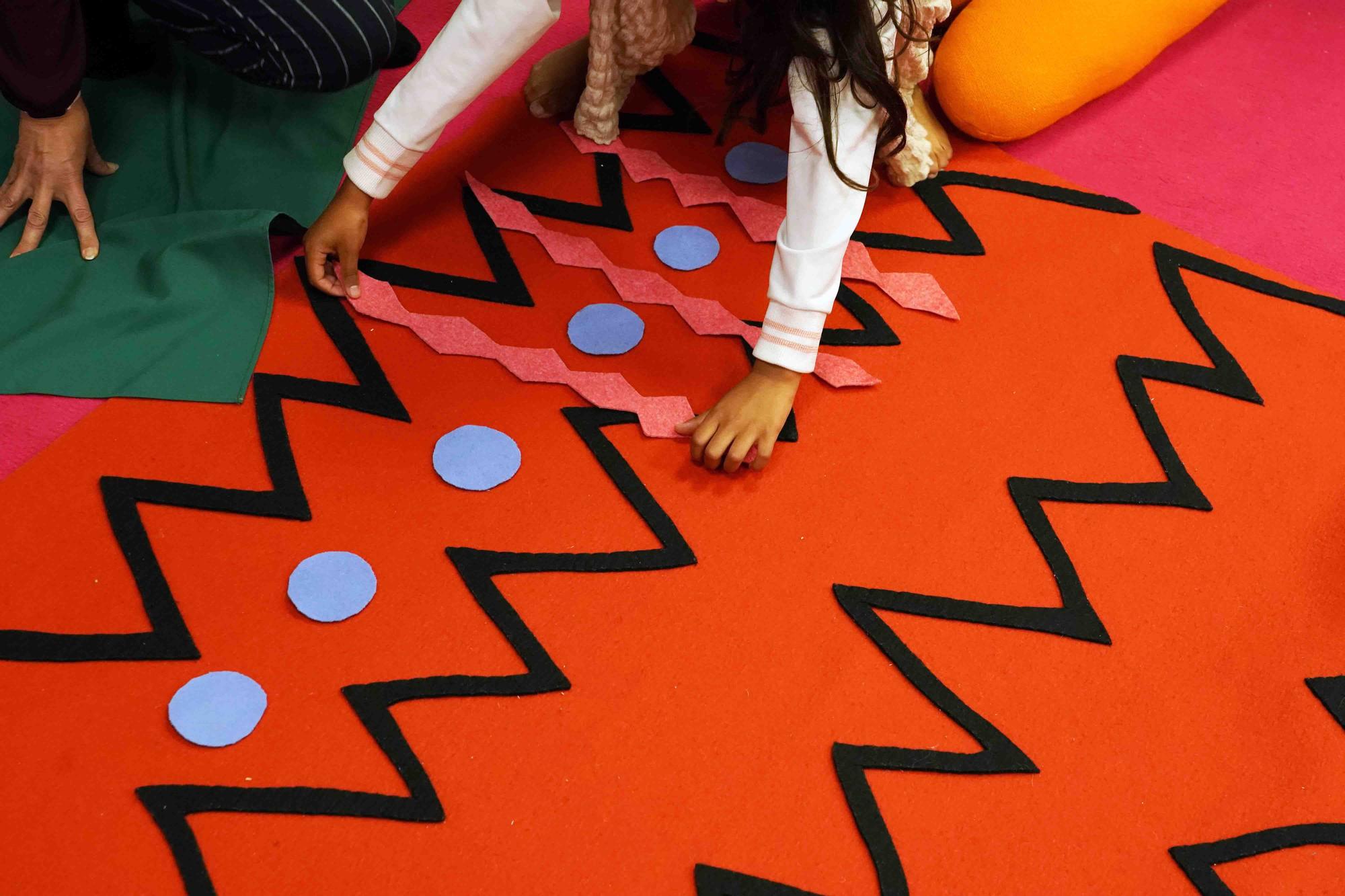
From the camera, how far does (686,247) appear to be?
1075 mm

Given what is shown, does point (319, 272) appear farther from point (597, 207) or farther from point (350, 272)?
A: point (597, 207)

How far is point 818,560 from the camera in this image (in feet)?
2.84

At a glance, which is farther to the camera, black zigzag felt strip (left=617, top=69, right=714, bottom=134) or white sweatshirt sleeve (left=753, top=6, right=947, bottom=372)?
black zigzag felt strip (left=617, top=69, right=714, bottom=134)

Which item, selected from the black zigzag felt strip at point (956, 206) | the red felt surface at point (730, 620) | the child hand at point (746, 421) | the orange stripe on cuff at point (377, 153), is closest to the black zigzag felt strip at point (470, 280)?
the red felt surface at point (730, 620)

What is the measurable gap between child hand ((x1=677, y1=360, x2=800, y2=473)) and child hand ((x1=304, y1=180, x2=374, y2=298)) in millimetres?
333

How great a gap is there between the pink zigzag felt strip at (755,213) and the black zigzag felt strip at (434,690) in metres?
0.30

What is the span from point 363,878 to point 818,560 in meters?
0.39

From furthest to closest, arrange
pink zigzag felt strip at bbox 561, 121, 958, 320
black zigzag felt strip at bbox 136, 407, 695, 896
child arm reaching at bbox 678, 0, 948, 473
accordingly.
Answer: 1. pink zigzag felt strip at bbox 561, 121, 958, 320
2. child arm reaching at bbox 678, 0, 948, 473
3. black zigzag felt strip at bbox 136, 407, 695, 896

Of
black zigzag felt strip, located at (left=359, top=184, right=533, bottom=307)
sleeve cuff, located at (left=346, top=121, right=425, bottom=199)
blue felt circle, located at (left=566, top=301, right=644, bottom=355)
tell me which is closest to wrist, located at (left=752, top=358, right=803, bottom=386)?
blue felt circle, located at (left=566, top=301, right=644, bottom=355)

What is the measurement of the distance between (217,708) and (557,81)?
2.37ft

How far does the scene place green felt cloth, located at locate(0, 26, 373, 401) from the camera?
94 centimetres

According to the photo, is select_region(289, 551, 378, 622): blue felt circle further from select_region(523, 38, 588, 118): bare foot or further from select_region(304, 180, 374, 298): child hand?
select_region(523, 38, 588, 118): bare foot

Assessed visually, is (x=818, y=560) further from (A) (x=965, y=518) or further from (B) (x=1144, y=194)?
(B) (x=1144, y=194)

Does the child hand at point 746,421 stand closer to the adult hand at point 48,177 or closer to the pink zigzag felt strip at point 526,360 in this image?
the pink zigzag felt strip at point 526,360
